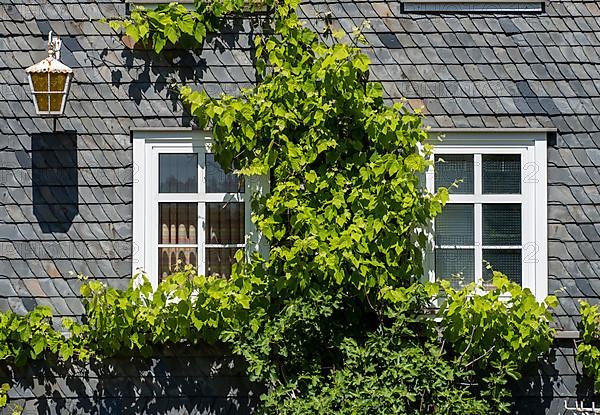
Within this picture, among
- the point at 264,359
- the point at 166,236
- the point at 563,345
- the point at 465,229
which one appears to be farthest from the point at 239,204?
the point at 563,345

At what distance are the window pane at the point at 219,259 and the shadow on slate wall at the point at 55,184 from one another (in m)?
1.08

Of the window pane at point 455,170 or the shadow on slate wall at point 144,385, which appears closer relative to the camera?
the shadow on slate wall at point 144,385

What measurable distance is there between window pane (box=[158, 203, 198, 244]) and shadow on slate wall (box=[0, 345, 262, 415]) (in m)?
0.84

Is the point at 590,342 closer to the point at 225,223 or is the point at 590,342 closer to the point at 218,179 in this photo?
the point at 225,223

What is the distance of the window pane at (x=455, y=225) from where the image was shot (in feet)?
25.3

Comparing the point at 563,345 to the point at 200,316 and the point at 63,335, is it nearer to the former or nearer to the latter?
the point at 200,316

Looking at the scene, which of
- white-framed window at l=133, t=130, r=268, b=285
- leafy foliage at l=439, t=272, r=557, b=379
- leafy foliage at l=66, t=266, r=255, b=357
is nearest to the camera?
leafy foliage at l=439, t=272, r=557, b=379

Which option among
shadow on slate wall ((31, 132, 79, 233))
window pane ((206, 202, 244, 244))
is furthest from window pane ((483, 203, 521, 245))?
shadow on slate wall ((31, 132, 79, 233))

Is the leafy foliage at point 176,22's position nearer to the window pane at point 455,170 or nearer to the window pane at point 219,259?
the window pane at point 219,259

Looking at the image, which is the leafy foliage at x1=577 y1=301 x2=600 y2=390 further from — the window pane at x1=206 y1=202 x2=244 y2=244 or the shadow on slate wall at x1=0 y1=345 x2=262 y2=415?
the window pane at x1=206 y1=202 x2=244 y2=244

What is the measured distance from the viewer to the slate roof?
25.1ft

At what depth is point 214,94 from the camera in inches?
303

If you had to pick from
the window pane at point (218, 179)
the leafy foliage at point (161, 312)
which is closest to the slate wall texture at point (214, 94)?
the leafy foliage at point (161, 312)

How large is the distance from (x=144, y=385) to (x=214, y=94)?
2288 millimetres
